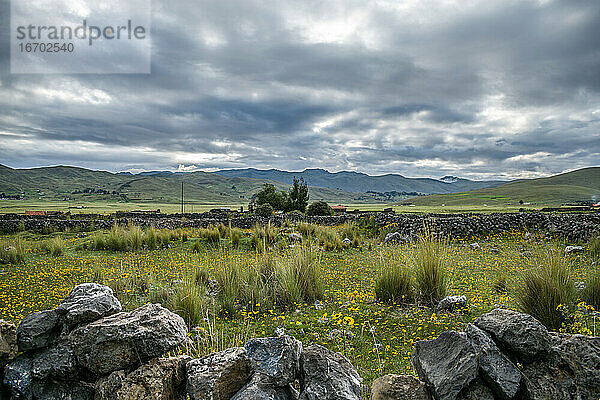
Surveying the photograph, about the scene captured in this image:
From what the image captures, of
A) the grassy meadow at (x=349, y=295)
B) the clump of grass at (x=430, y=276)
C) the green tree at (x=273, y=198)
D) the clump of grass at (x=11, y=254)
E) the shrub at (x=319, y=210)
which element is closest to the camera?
the grassy meadow at (x=349, y=295)

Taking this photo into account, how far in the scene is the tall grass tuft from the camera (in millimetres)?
7242

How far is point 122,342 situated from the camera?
319 cm

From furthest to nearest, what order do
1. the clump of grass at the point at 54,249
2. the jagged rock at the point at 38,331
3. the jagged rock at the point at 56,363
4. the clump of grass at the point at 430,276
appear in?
the clump of grass at the point at 54,249 < the clump of grass at the point at 430,276 < the jagged rock at the point at 38,331 < the jagged rock at the point at 56,363

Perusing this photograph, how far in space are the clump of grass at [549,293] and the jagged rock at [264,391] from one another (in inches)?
185

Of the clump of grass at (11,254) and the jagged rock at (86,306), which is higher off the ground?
the jagged rock at (86,306)

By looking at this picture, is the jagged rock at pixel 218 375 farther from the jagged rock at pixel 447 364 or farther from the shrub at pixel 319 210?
the shrub at pixel 319 210

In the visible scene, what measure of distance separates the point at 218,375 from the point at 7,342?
2658 mm

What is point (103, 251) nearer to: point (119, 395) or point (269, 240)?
point (269, 240)

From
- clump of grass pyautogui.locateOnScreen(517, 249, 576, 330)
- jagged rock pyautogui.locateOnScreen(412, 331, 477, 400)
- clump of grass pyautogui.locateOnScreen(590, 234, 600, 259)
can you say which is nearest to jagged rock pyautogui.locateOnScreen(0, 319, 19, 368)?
jagged rock pyautogui.locateOnScreen(412, 331, 477, 400)

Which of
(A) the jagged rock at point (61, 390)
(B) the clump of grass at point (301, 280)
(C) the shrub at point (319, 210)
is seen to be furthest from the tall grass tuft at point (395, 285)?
(C) the shrub at point (319, 210)

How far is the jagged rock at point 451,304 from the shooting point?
662 centimetres

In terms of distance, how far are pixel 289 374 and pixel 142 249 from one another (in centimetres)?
1580

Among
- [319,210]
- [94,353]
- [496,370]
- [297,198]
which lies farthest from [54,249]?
[297,198]

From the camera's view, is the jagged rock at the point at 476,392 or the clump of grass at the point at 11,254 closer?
the jagged rock at the point at 476,392
